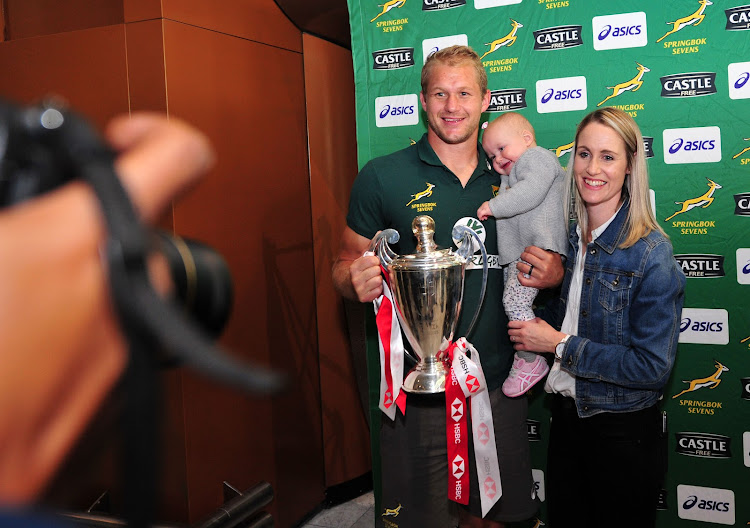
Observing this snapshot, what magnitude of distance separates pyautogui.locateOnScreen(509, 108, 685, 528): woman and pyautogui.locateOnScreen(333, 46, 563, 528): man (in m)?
0.28

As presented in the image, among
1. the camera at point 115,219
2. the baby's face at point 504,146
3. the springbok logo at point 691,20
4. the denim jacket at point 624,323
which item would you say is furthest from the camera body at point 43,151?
the springbok logo at point 691,20

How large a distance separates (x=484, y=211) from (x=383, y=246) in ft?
1.30

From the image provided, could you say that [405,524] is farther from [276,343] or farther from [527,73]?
[527,73]

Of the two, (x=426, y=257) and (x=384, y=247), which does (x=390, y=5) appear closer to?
(x=384, y=247)

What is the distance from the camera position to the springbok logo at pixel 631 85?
104 inches

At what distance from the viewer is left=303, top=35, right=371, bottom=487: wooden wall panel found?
3523 mm

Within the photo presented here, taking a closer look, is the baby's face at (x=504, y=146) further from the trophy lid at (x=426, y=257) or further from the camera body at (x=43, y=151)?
the camera body at (x=43, y=151)

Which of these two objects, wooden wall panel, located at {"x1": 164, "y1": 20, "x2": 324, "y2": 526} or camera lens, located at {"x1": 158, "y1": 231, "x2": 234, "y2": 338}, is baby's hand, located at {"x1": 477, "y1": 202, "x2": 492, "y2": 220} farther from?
camera lens, located at {"x1": 158, "y1": 231, "x2": 234, "y2": 338}

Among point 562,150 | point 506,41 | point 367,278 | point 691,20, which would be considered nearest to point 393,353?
point 367,278

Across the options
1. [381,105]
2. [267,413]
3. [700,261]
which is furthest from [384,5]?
[267,413]

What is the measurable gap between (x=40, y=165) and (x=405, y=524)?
230 cm

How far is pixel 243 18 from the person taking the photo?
302cm

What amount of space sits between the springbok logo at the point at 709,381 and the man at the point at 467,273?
734mm

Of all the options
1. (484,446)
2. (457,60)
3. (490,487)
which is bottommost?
(490,487)
